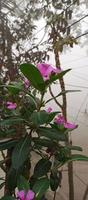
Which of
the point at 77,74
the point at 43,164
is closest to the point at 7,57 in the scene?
the point at 43,164

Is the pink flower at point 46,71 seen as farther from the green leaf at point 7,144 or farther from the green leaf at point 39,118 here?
the green leaf at point 7,144

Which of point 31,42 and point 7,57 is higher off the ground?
point 31,42

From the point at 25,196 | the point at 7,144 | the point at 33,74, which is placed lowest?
the point at 25,196

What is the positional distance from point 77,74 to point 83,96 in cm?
130

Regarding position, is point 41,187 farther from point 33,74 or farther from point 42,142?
point 33,74

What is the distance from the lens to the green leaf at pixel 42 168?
1.04 m

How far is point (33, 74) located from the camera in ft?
2.92

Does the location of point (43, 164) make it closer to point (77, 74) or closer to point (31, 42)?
point (31, 42)

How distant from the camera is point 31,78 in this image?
895 mm

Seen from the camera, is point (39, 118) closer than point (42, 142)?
Yes

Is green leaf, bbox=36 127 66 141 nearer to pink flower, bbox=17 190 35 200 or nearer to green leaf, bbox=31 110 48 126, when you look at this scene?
green leaf, bbox=31 110 48 126

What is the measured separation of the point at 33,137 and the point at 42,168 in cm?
10

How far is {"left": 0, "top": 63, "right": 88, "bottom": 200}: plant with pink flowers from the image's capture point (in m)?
0.91

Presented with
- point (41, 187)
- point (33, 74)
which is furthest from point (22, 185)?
point (33, 74)
